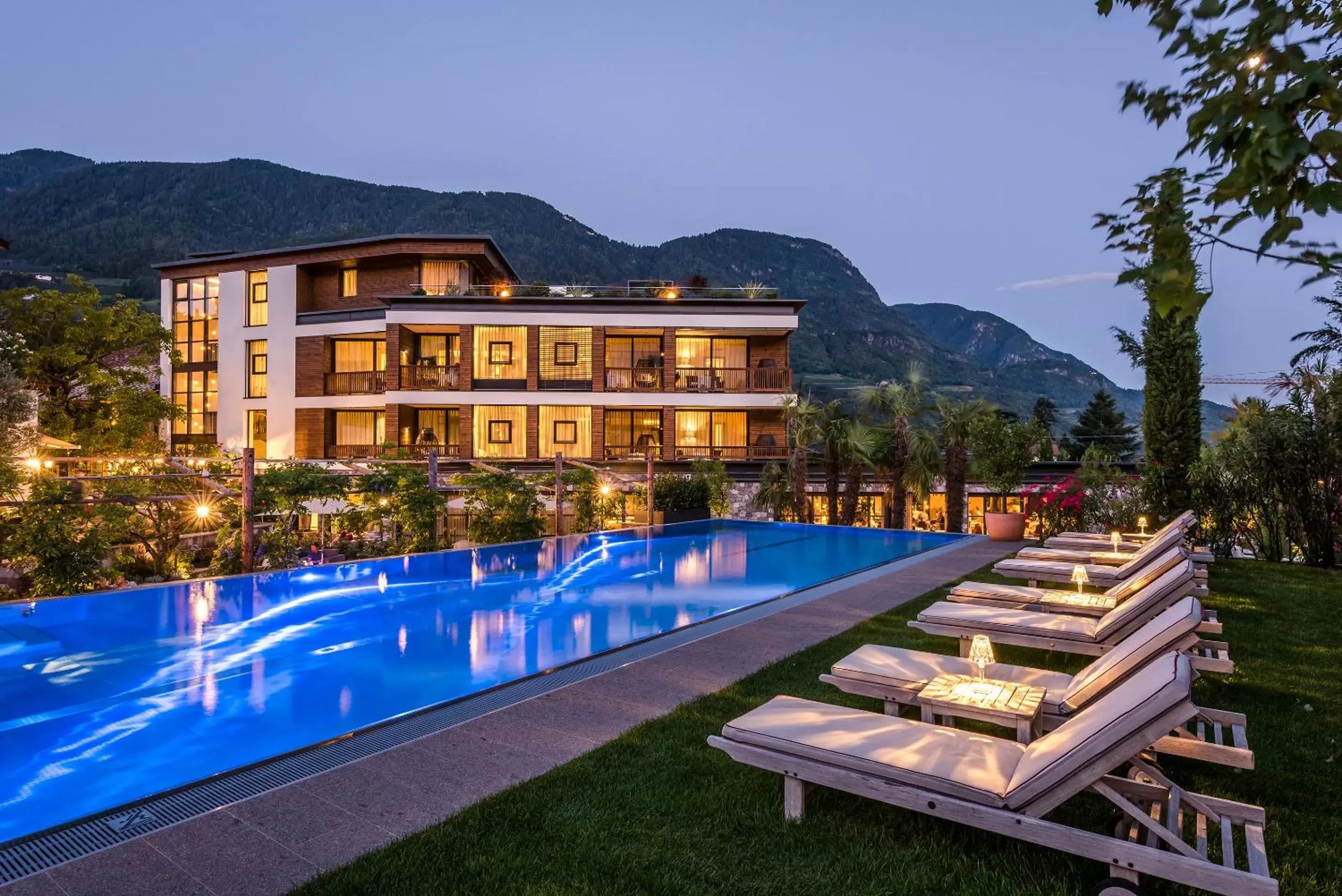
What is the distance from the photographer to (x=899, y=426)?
57.0ft

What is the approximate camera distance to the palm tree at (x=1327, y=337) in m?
14.1

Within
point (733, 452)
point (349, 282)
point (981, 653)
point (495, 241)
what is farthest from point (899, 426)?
point (495, 241)

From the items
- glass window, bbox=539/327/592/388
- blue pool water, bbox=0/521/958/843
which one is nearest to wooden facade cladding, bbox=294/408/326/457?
glass window, bbox=539/327/592/388

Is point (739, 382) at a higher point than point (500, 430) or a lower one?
higher

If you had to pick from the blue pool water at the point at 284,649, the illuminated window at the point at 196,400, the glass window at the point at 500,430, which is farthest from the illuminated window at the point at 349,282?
the blue pool water at the point at 284,649

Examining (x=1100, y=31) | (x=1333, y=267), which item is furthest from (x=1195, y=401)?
(x=1333, y=267)

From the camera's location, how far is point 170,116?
192 m

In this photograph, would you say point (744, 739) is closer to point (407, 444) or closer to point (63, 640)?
point (63, 640)

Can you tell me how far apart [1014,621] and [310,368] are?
2689cm

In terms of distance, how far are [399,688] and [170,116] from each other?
793 feet

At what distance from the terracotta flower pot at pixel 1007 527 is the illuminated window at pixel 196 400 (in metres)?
27.5

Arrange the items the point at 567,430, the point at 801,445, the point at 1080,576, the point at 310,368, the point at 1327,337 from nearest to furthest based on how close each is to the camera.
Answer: the point at 1080,576
the point at 1327,337
the point at 801,445
the point at 567,430
the point at 310,368

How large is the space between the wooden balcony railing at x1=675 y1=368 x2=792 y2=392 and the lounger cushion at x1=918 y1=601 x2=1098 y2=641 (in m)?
18.8

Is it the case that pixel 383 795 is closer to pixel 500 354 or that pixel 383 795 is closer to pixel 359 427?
pixel 500 354
